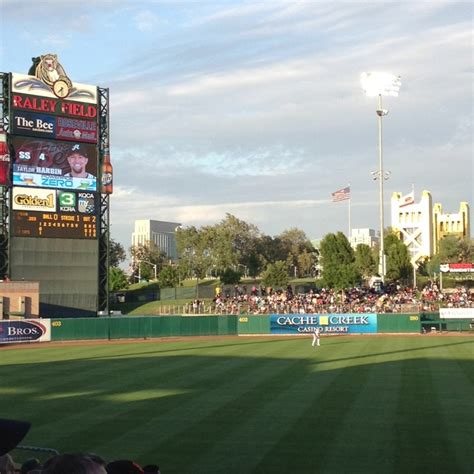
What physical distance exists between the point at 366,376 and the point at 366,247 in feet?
247

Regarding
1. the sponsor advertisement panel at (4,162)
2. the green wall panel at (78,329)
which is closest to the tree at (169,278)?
the green wall panel at (78,329)

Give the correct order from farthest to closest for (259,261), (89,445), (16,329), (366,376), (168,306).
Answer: (259,261) → (168,306) → (16,329) → (366,376) → (89,445)

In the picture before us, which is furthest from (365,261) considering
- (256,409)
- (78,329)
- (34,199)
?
(256,409)

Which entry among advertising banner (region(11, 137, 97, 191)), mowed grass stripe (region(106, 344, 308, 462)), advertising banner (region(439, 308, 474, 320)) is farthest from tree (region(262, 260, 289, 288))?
mowed grass stripe (region(106, 344, 308, 462))

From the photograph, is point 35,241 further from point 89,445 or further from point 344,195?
point 89,445

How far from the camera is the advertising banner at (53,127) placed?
51.4m

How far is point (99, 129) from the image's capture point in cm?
5538

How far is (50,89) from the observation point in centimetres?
5356

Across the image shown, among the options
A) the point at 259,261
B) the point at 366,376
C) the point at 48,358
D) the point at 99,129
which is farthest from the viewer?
Result: the point at 259,261

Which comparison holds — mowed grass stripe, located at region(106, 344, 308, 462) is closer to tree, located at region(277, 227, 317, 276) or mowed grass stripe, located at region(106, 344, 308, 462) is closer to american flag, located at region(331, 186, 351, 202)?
american flag, located at region(331, 186, 351, 202)

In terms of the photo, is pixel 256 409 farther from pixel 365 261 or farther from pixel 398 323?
pixel 365 261

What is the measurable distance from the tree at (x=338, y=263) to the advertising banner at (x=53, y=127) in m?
37.9

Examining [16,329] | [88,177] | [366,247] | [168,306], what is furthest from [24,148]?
[366,247]

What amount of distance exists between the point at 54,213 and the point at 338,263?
43941mm
